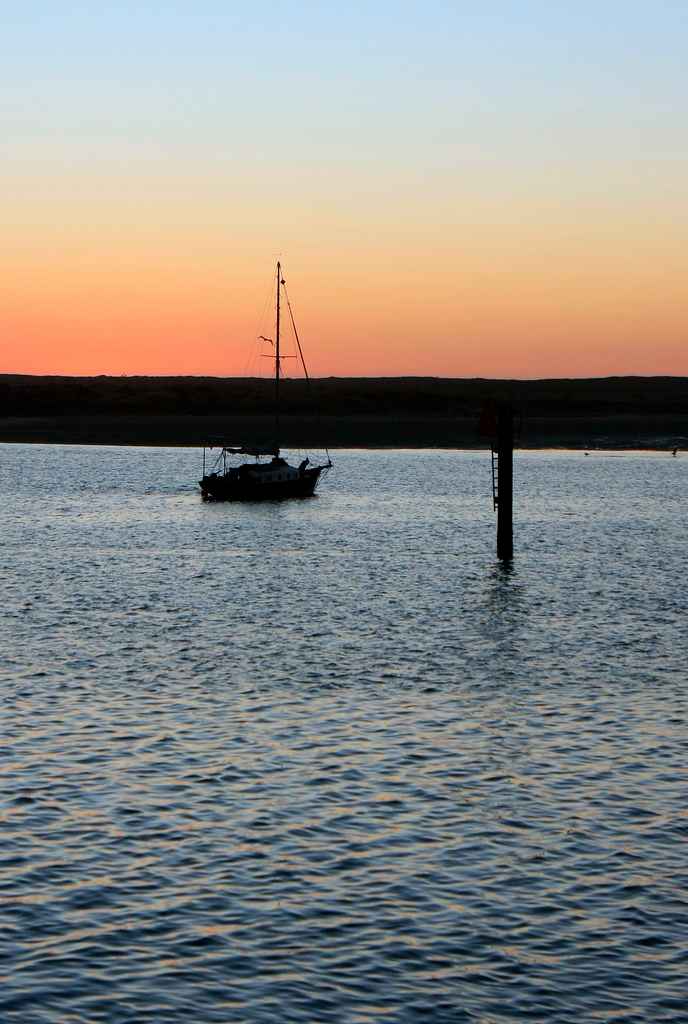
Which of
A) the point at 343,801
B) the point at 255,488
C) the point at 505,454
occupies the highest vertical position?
the point at 505,454

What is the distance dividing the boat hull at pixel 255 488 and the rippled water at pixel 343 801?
42.3m

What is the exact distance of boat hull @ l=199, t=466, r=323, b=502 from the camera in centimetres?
9581

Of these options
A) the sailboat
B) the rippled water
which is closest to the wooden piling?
the rippled water

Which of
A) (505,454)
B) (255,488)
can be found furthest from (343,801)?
(255,488)

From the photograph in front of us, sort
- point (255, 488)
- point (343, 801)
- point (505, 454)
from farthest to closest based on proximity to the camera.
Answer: point (255, 488), point (505, 454), point (343, 801)

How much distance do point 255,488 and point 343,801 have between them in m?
75.0

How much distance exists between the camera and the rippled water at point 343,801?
15.7 m

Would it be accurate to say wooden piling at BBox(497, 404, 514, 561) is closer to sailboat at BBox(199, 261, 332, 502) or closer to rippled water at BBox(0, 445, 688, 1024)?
rippled water at BBox(0, 445, 688, 1024)

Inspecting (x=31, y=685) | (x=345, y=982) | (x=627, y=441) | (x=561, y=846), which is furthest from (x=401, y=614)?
(x=627, y=441)

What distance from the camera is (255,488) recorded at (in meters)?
97.1

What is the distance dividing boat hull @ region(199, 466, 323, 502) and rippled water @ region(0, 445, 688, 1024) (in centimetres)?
4233

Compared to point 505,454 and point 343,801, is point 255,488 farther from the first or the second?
point 343,801

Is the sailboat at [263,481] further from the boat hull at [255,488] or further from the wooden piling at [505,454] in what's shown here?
the wooden piling at [505,454]

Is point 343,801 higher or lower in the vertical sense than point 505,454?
lower
